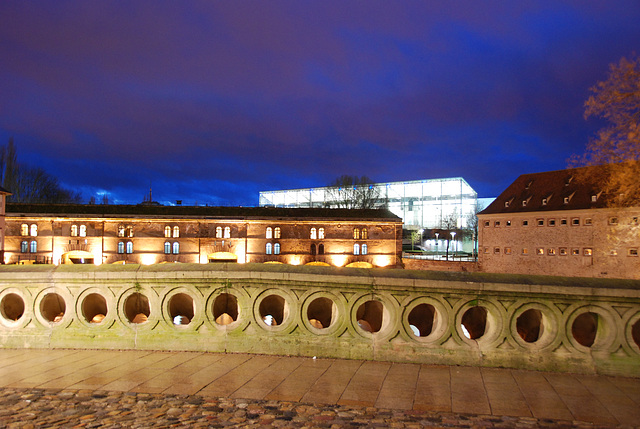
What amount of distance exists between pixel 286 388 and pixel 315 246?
182ft

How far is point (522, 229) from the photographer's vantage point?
53875 mm

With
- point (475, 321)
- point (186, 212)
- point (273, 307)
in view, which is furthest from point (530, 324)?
point (186, 212)

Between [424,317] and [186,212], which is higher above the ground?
[186,212]

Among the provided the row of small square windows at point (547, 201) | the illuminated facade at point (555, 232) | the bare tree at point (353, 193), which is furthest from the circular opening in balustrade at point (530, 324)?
the bare tree at point (353, 193)

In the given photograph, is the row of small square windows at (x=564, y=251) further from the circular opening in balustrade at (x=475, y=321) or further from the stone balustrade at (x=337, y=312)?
the circular opening in balustrade at (x=475, y=321)

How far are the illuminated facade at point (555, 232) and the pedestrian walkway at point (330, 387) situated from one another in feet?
143

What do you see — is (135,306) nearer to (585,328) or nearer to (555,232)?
(585,328)

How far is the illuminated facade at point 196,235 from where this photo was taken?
57469 mm

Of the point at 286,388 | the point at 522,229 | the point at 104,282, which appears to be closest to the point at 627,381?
the point at 286,388

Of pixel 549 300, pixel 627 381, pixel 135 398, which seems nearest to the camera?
pixel 135 398

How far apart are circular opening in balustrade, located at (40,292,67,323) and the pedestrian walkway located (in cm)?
84

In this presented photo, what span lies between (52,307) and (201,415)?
4280 millimetres

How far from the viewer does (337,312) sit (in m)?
6.12

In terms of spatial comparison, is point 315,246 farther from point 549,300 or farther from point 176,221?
point 549,300
